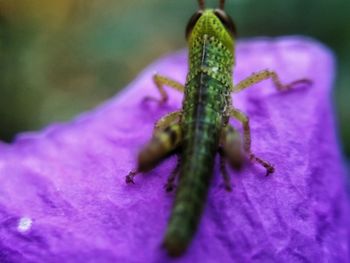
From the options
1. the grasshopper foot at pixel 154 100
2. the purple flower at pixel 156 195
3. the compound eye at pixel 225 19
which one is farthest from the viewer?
the grasshopper foot at pixel 154 100

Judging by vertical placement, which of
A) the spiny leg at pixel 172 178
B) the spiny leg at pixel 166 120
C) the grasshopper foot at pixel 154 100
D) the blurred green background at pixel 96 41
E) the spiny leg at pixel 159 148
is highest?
the spiny leg at pixel 159 148

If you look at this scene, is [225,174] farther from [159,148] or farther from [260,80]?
[260,80]

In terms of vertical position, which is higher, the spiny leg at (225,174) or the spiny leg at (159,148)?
the spiny leg at (159,148)

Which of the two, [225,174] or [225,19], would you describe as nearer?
[225,174]

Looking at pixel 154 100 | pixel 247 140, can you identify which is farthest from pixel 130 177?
pixel 154 100

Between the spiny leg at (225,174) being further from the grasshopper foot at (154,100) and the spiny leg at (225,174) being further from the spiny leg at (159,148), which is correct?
the grasshopper foot at (154,100)

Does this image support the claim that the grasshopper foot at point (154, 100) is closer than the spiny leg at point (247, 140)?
No

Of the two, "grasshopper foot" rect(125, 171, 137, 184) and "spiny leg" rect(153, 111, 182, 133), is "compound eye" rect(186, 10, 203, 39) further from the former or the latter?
"grasshopper foot" rect(125, 171, 137, 184)

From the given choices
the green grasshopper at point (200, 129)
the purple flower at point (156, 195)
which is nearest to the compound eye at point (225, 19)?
the green grasshopper at point (200, 129)
